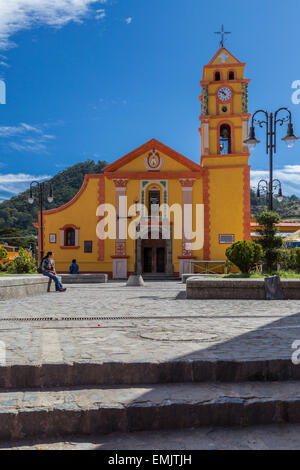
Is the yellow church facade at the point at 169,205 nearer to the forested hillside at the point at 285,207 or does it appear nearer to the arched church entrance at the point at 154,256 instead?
the arched church entrance at the point at 154,256

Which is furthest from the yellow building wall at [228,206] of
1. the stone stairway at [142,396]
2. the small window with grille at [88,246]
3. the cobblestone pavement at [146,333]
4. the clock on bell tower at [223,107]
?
the stone stairway at [142,396]

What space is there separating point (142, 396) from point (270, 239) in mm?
12006

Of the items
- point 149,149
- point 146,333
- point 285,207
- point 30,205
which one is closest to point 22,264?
point 146,333

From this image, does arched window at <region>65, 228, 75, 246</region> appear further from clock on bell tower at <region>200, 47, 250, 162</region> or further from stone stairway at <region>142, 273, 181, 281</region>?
clock on bell tower at <region>200, 47, 250, 162</region>

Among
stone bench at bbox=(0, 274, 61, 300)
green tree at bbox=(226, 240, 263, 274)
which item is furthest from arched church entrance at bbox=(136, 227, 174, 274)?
green tree at bbox=(226, 240, 263, 274)

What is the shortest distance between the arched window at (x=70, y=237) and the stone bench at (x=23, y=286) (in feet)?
45.3

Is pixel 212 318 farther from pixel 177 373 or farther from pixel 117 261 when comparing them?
pixel 117 261

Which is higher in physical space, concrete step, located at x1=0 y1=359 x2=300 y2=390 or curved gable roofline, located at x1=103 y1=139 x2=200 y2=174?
curved gable roofline, located at x1=103 y1=139 x2=200 y2=174

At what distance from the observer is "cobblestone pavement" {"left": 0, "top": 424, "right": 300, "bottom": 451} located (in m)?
2.94

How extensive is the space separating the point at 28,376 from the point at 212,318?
404 cm

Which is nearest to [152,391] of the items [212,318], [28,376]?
[28,376]

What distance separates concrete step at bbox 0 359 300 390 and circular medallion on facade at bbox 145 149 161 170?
82.0ft

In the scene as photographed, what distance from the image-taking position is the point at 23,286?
1239cm

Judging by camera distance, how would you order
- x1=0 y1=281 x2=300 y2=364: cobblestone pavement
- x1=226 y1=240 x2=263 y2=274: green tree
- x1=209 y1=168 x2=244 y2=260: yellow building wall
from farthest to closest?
x1=209 y1=168 x2=244 y2=260: yellow building wall < x1=226 y1=240 x2=263 y2=274: green tree < x1=0 y1=281 x2=300 y2=364: cobblestone pavement
